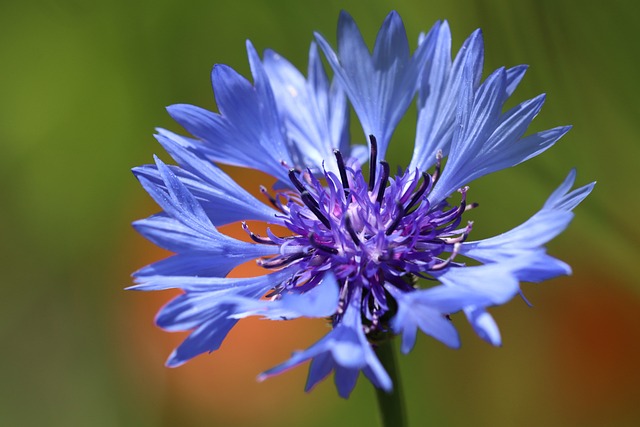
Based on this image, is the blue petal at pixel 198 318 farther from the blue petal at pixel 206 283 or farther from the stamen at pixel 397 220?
the stamen at pixel 397 220

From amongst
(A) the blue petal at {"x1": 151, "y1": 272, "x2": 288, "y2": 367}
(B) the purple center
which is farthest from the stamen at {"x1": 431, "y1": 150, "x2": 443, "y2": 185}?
(A) the blue petal at {"x1": 151, "y1": 272, "x2": 288, "y2": 367}

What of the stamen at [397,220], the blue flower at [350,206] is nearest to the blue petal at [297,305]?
the blue flower at [350,206]

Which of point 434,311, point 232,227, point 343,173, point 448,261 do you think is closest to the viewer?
point 434,311

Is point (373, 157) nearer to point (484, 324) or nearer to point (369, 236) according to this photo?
point (369, 236)

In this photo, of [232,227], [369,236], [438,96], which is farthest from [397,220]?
[232,227]

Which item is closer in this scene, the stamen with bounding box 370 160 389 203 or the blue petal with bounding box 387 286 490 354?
the blue petal with bounding box 387 286 490 354

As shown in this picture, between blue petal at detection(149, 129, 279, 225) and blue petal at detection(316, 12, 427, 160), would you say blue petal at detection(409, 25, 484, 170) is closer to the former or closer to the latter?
blue petal at detection(316, 12, 427, 160)

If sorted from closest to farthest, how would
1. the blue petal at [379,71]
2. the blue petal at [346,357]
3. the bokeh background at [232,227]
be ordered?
the blue petal at [346,357], the blue petal at [379,71], the bokeh background at [232,227]
